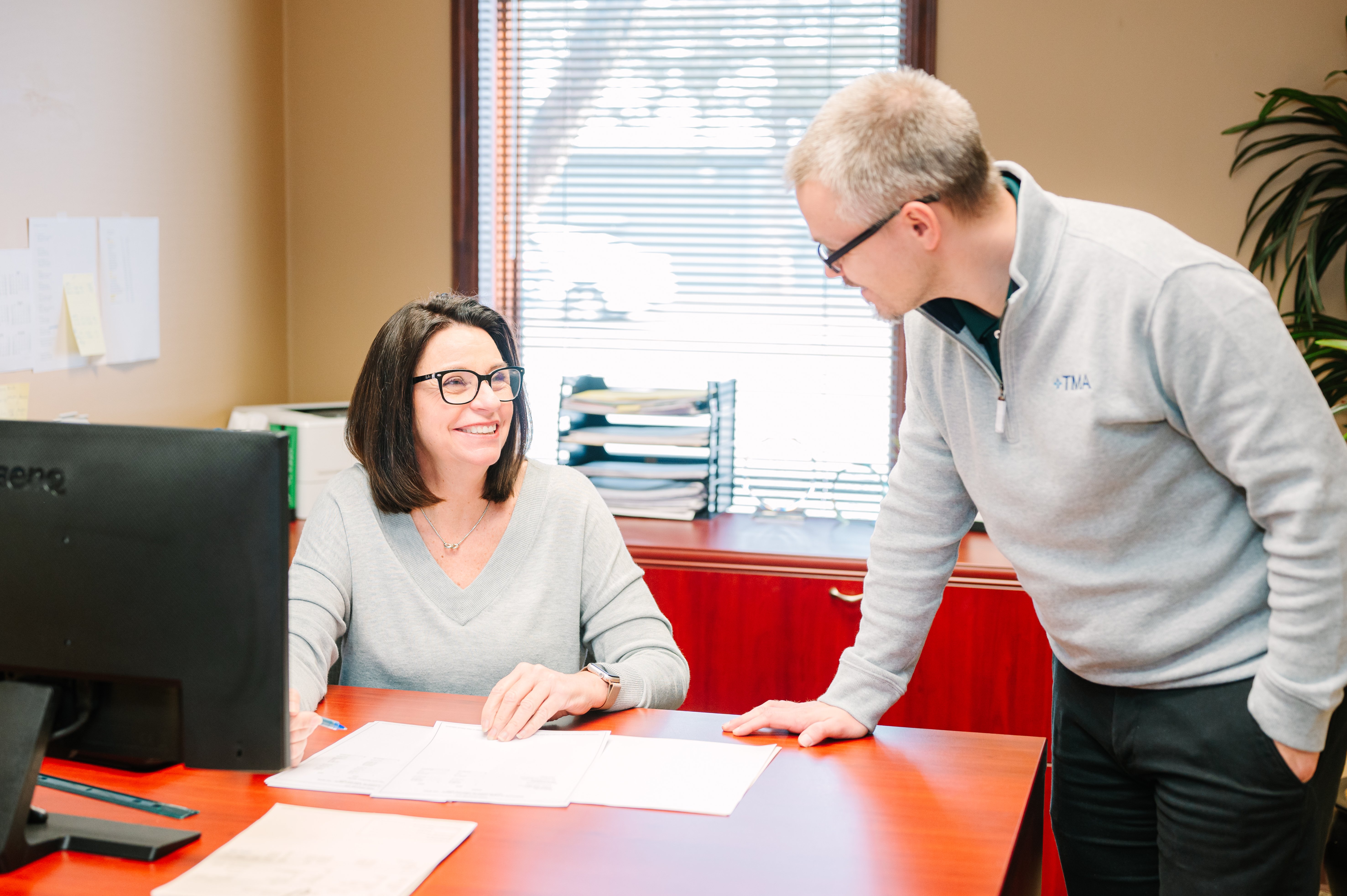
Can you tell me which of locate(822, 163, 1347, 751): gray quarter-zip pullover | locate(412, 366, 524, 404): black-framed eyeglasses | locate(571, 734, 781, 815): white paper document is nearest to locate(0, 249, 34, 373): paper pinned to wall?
locate(412, 366, 524, 404): black-framed eyeglasses

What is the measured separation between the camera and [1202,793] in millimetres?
1207

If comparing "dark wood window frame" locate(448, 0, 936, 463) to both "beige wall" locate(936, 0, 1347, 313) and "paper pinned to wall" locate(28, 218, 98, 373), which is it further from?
"paper pinned to wall" locate(28, 218, 98, 373)

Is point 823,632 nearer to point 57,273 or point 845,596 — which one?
point 845,596

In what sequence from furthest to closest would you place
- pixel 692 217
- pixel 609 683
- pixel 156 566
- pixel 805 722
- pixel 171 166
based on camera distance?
pixel 692 217 → pixel 171 166 → pixel 609 683 → pixel 805 722 → pixel 156 566

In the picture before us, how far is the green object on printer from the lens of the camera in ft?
8.81

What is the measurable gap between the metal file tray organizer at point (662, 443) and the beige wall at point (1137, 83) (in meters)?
0.97

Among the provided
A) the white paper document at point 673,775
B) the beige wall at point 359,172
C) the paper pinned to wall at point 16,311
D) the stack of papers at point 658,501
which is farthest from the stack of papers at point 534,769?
the beige wall at point 359,172

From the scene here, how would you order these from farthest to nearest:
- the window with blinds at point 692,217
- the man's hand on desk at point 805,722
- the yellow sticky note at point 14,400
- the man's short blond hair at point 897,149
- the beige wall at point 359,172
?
1. the beige wall at point 359,172
2. the window with blinds at point 692,217
3. the yellow sticky note at point 14,400
4. the man's hand on desk at point 805,722
5. the man's short blond hair at point 897,149

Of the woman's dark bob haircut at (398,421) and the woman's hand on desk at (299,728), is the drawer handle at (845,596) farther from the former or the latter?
the woman's hand on desk at (299,728)

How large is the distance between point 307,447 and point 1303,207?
240 cm

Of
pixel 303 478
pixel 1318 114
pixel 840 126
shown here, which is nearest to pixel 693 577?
pixel 303 478

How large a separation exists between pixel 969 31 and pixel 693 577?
153 cm

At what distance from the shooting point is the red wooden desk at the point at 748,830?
105 centimetres

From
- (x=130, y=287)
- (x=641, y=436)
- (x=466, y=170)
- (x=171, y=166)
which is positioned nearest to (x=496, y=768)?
(x=641, y=436)
